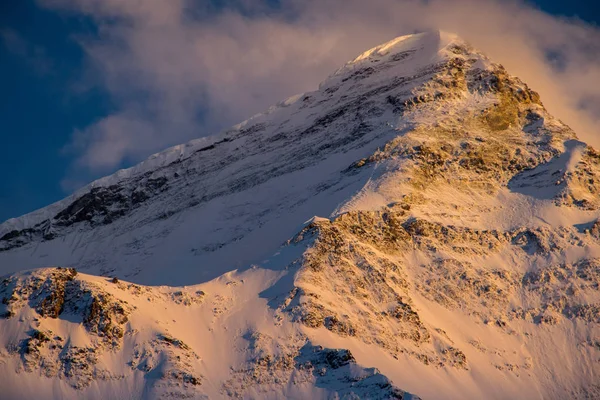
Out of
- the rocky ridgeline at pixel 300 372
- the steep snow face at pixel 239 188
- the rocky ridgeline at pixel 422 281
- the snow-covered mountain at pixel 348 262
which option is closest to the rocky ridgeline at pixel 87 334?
the snow-covered mountain at pixel 348 262

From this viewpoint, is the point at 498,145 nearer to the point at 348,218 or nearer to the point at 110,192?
the point at 348,218

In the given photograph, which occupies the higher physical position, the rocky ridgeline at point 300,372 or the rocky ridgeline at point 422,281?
the rocky ridgeline at point 422,281

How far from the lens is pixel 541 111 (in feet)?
510

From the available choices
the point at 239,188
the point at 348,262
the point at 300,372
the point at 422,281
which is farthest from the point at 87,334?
the point at 239,188

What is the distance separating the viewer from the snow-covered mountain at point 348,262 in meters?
100

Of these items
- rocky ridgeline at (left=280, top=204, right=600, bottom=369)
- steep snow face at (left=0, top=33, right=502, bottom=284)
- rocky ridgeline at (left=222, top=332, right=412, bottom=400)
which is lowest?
rocky ridgeline at (left=222, top=332, right=412, bottom=400)

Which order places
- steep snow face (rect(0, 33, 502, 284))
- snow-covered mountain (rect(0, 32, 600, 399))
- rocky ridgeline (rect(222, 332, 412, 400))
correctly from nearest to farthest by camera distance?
rocky ridgeline (rect(222, 332, 412, 400)), snow-covered mountain (rect(0, 32, 600, 399)), steep snow face (rect(0, 33, 502, 284))

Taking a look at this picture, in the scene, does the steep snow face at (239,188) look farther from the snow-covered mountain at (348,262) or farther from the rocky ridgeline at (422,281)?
the rocky ridgeline at (422,281)

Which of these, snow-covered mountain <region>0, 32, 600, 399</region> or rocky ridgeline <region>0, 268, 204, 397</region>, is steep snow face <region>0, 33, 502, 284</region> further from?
rocky ridgeline <region>0, 268, 204, 397</region>

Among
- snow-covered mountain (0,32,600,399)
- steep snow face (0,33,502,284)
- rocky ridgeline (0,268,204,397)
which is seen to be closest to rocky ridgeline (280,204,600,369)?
snow-covered mountain (0,32,600,399)

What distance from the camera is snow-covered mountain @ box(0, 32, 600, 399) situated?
329 feet

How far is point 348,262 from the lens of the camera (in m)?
115

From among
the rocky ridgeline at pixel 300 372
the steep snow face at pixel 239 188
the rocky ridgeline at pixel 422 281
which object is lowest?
the rocky ridgeline at pixel 300 372

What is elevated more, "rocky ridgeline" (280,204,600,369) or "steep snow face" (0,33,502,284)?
"steep snow face" (0,33,502,284)
